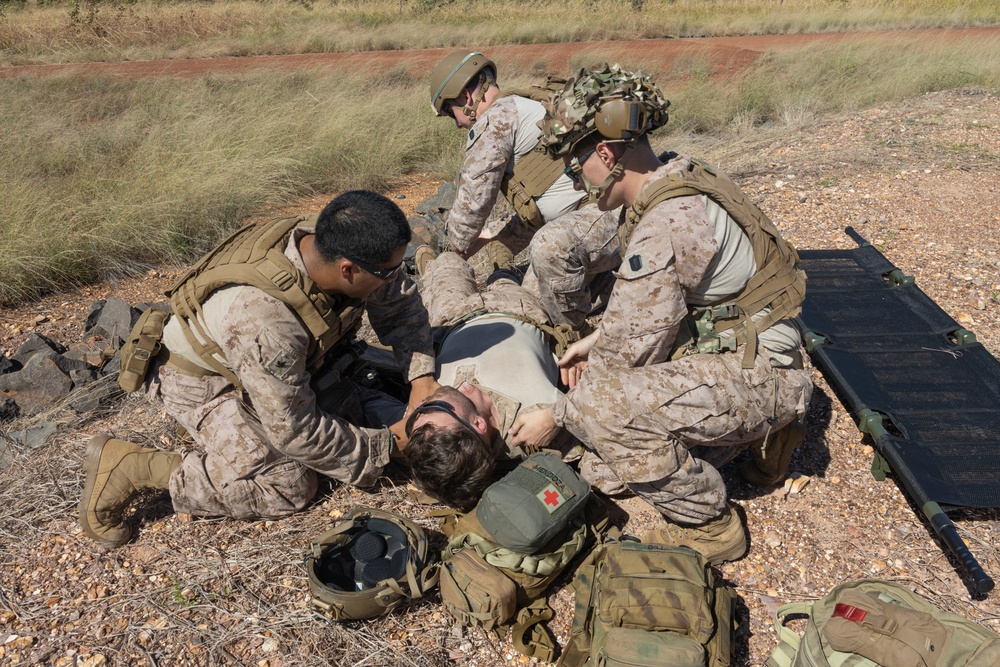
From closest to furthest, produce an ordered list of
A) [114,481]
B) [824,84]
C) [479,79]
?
1. [114,481]
2. [479,79]
3. [824,84]

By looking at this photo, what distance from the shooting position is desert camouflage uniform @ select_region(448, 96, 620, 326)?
4.28 m

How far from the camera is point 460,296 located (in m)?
4.07

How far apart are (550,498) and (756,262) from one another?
4.38ft

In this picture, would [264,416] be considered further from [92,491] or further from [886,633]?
[886,633]

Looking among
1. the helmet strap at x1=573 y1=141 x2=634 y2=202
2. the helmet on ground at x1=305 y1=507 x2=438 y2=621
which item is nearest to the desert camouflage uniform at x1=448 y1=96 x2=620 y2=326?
the helmet strap at x1=573 y1=141 x2=634 y2=202

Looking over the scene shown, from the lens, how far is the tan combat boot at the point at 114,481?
Result: 10.2ft

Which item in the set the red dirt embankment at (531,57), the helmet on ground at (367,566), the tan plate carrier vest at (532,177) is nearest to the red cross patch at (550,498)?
the helmet on ground at (367,566)

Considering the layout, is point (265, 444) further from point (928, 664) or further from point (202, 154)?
point (202, 154)

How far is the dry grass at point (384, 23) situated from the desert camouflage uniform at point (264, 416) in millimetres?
16056

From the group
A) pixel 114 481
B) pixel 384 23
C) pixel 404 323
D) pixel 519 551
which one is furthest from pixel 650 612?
pixel 384 23

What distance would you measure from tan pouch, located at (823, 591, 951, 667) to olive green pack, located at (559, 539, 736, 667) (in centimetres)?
39

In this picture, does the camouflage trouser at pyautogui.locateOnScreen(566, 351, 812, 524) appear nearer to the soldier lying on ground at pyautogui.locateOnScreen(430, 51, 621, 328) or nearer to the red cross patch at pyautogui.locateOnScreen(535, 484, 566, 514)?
the red cross patch at pyautogui.locateOnScreen(535, 484, 566, 514)

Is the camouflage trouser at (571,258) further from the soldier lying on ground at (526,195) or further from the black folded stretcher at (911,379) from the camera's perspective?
the black folded stretcher at (911,379)

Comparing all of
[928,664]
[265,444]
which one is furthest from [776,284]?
[265,444]
